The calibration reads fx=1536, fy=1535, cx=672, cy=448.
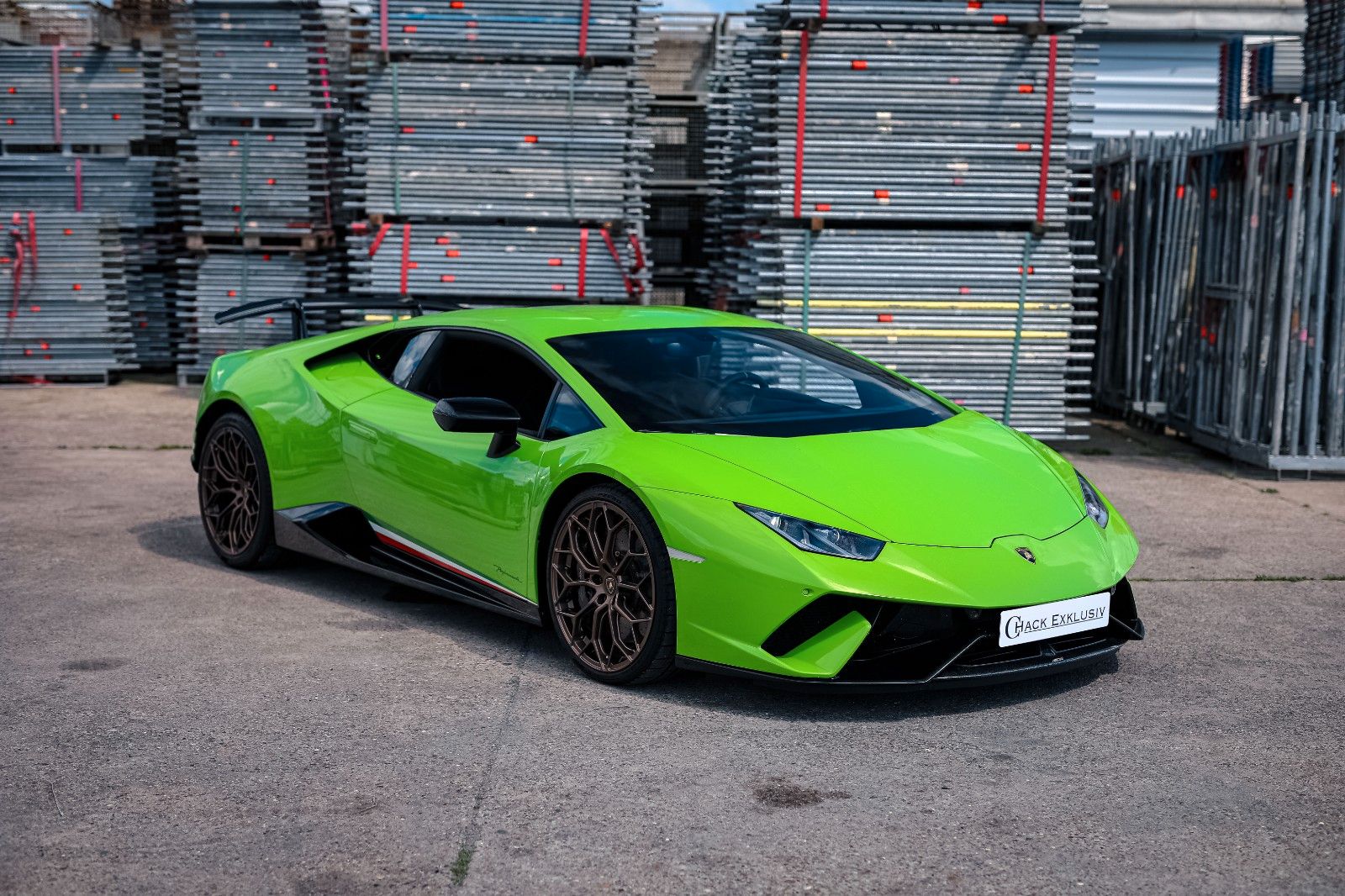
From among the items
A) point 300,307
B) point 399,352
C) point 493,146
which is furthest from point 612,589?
point 493,146

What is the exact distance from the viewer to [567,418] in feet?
16.9

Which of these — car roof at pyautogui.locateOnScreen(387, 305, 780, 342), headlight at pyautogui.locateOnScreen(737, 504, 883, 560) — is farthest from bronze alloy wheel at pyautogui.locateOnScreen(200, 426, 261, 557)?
headlight at pyautogui.locateOnScreen(737, 504, 883, 560)

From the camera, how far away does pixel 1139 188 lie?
38.4ft

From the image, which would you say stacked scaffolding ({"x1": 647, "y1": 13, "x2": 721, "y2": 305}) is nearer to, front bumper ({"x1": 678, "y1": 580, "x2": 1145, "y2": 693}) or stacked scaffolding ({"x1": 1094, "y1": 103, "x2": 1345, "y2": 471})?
stacked scaffolding ({"x1": 1094, "y1": 103, "x2": 1345, "y2": 471})

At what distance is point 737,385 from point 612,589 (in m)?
1.02

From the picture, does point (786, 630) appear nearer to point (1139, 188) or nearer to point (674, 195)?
point (1139, 188)

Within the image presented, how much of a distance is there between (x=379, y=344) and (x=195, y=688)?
1833 millimetres

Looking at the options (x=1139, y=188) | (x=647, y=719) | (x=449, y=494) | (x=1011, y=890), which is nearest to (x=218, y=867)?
(x=647, y=719)

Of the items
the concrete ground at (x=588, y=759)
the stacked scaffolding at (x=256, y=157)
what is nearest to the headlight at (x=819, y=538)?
the concrete ground at (x=588, y=759)

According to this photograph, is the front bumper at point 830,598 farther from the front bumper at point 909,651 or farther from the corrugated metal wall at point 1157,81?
the corrugated metal wall at point 1157,81

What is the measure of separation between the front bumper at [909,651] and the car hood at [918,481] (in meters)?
0.23

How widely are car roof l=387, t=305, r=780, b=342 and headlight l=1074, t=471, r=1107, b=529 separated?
1.41 metres

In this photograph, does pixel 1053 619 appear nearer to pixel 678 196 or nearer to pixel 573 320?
pixel 573 320

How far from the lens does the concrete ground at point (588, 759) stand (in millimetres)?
3459
